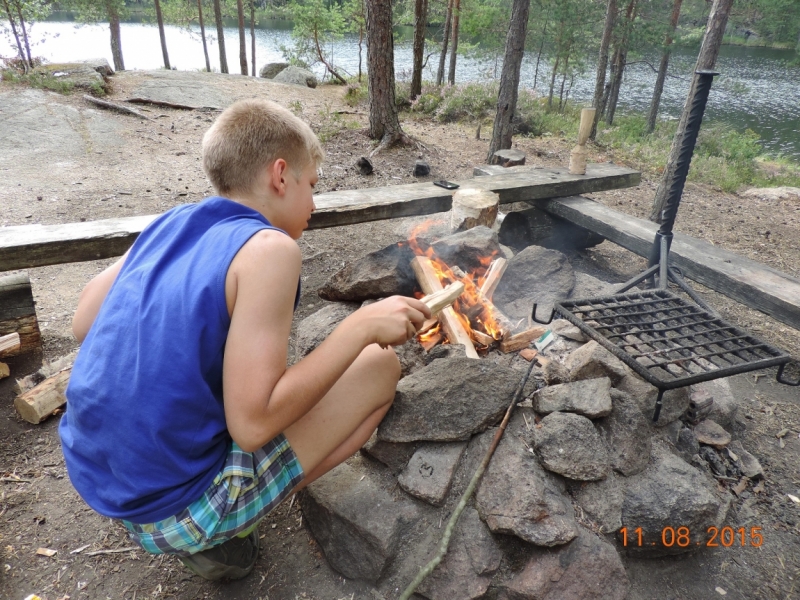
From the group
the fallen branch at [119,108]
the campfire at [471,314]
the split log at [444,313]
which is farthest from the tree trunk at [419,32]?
the split log at [444,313]

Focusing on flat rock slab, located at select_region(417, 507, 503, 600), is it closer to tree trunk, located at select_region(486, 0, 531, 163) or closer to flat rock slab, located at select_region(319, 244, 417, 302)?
flat rock slab, located at select_region(319, 244, 417, 302)

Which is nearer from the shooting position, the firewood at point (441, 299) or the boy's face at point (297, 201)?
the boy's face at point (297, 201)

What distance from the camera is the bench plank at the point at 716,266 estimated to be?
9.41 feet

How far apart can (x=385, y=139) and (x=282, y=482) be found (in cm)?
632

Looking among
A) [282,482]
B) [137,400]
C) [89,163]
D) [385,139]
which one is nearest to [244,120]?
[137,400]

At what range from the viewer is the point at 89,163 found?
22.3 feet

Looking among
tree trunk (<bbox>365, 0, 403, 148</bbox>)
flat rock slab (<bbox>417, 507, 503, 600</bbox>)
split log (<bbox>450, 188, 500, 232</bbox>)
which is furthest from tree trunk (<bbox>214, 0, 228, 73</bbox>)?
flat rock slab (<bbox>417, 507, 503, 600</bbox>)

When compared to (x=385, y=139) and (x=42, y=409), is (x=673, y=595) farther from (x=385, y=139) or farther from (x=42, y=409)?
(x=385, y=139)

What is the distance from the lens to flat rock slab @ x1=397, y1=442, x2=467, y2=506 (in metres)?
1.95

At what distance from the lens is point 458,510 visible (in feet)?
6.07

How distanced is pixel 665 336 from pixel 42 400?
3.04m

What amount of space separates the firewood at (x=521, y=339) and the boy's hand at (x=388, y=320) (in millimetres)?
1132

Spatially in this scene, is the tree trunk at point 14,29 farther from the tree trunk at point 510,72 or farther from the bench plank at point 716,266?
the bench plank at point 716,266

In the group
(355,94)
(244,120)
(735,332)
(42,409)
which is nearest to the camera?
(244,120)
